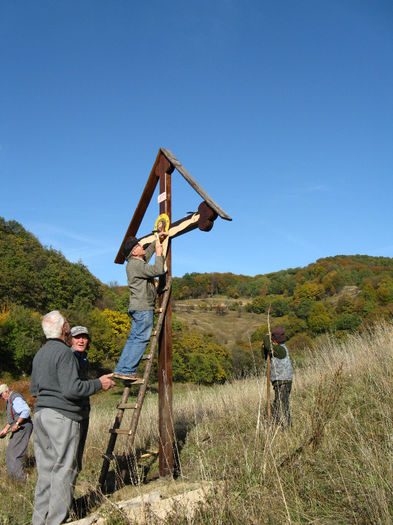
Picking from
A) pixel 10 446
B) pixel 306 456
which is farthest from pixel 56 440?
pixel 10 446

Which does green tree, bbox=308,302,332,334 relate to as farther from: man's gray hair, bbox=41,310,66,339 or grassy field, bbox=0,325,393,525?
man's gray hair, bbox=41,310,66,339

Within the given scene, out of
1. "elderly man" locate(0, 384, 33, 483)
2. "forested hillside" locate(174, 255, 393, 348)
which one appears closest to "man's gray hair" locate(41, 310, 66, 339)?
"elderly man" locate(0, 384, 33, 483)

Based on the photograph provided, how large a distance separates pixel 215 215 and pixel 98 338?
126ft

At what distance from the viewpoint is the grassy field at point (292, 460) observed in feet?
10.0

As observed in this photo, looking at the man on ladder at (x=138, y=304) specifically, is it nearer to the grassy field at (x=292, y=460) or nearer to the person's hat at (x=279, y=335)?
the grassy field at (x=292, y=460)

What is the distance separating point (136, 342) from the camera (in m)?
4.91

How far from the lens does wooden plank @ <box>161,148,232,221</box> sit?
4812mm

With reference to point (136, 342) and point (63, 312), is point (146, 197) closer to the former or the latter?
point (136, 342)

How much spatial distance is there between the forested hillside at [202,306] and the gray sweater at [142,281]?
5.40 metres

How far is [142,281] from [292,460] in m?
2.56

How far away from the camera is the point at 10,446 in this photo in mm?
6395

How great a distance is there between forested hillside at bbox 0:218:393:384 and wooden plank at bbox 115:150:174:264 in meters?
4.70

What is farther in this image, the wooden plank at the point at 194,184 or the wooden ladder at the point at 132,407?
the wooden plank at the point at 194,184

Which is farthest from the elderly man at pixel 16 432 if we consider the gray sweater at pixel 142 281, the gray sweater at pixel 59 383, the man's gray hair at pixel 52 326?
the man's gray hair at pixel 52 326
